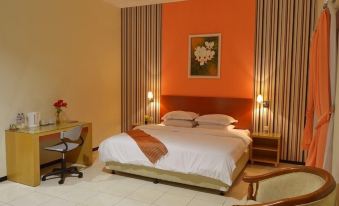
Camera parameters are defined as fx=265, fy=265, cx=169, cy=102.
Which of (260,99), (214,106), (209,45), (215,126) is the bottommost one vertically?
(215,126)

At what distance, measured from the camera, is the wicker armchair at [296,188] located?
1639mm

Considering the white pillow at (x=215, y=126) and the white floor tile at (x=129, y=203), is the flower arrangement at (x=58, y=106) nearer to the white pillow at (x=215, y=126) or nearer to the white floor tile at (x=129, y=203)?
the white floor tile at (x=129, y=203)

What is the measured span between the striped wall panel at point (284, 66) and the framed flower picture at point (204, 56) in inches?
28.9

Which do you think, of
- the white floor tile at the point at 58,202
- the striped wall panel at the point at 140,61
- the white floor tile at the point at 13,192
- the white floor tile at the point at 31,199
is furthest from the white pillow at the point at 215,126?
the white floor tile at the point at 13,192

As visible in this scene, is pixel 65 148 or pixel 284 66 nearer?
pixel 65 148

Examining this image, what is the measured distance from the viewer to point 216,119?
461cm

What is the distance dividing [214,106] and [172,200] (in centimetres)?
227

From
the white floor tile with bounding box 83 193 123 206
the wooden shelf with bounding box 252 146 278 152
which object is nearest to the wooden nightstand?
the wooden shelf with bounding box 252 146 278 152

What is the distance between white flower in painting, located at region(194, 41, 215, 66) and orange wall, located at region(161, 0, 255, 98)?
0.22 metres

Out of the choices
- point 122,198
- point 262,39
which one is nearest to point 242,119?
point 262,39

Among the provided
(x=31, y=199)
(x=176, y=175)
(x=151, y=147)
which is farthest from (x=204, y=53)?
(x=31, y=199)

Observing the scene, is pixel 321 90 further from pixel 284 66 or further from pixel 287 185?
pixel 284 66

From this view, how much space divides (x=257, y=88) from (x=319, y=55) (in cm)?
212

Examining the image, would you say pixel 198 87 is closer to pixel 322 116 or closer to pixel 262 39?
pixel 262 39
